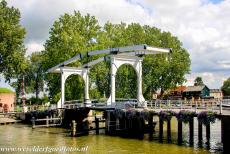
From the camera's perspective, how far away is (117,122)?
127 feet

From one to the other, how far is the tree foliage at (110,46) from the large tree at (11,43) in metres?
3.76

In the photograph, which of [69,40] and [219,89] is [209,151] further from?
[219,89]

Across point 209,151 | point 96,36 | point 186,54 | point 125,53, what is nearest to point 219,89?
point 186,54

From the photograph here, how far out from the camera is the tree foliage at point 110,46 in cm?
5984

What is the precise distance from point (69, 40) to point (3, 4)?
12070 millimetres

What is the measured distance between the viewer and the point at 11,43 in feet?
199

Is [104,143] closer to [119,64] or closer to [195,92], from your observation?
[119,64]

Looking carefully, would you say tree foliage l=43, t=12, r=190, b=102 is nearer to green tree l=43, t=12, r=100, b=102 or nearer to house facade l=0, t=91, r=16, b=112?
green tree l=43, t=12, r=100, b=102

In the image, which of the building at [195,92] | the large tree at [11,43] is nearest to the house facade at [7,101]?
the large tree at [11,43]

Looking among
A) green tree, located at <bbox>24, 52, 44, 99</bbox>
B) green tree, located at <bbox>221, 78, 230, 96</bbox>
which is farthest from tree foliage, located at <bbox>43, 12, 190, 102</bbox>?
green tree, located at <bbox>221, 78, 230, 96</bbox>

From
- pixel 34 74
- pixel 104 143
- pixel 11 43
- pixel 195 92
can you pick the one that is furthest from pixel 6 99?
pixel 195 92

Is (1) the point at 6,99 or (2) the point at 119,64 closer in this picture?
(2) the point at 119,64

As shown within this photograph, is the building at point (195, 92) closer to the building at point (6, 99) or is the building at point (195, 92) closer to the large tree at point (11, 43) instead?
the building at point (6, 99)

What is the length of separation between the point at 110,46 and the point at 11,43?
15200mm
